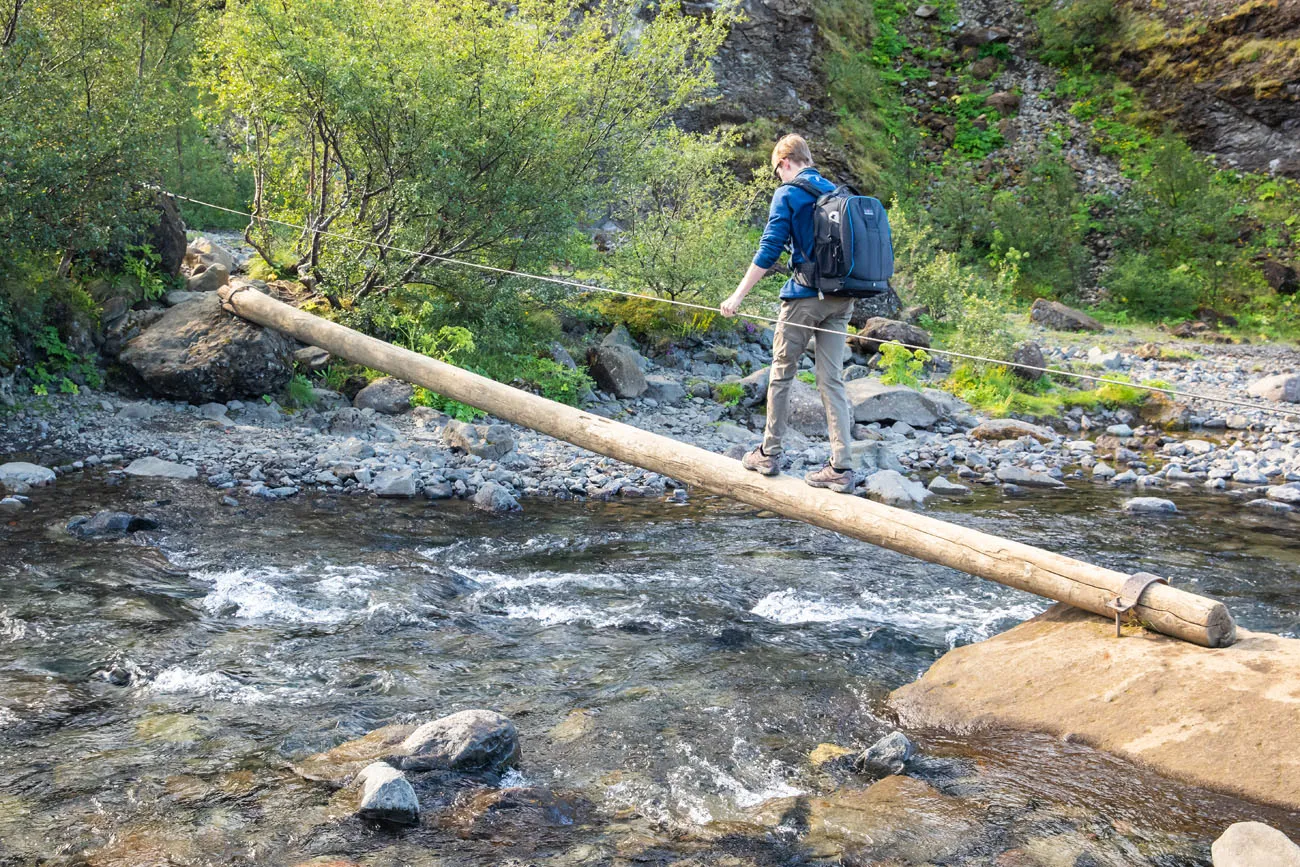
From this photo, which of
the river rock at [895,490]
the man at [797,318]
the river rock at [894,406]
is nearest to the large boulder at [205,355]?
the river rock at [895,490]

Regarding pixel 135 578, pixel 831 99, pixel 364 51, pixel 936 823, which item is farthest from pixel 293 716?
pixel 831 99

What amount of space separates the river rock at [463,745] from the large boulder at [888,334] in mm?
14529

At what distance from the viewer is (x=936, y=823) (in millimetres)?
4699

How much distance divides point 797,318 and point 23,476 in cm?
824

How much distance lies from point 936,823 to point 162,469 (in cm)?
925

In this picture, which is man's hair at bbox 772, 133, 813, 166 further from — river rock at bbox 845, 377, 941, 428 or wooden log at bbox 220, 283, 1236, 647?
river rock at bbox 845, 377, 941, 428

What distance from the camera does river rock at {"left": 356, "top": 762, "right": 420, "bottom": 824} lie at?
4531mm

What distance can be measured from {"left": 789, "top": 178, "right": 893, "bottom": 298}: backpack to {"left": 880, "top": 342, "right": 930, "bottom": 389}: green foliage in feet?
34.9

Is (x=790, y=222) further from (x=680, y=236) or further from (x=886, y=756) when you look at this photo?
(x=680, y=236)

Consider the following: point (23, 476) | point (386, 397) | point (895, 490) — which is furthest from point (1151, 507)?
point (23, 476)

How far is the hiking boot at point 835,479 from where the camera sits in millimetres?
6934

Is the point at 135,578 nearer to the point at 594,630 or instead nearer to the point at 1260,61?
the point at 594,630

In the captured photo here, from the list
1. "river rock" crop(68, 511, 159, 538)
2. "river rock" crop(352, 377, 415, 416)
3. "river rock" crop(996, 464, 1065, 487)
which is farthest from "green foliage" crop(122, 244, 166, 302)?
"river rock" crop(996, 464, 1065, 487)

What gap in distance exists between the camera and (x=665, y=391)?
52.8ft
